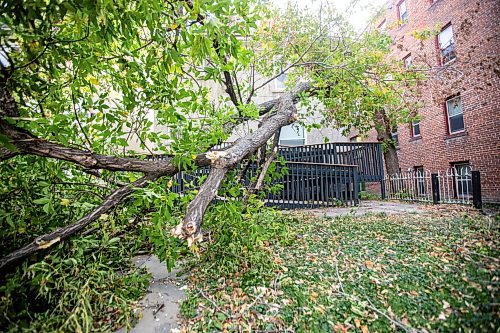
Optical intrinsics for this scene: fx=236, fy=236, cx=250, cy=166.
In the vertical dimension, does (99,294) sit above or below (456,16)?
below

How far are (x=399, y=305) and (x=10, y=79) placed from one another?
11.5 feet

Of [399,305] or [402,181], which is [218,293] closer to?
[399,305]

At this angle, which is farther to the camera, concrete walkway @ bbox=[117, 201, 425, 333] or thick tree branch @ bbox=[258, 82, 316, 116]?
thick tree branch @ bbox=[258, 82, 316, 116]

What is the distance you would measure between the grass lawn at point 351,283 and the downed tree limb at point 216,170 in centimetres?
71

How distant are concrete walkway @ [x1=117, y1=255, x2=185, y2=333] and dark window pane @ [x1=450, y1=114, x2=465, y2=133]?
10.7 metres

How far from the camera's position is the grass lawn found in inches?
69.9

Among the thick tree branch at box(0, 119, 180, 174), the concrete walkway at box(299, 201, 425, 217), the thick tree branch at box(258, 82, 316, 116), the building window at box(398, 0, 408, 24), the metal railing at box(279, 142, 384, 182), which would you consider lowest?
the concrete walkway at box(299, 201, 425, 217)

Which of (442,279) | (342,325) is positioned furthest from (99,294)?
(442,279)

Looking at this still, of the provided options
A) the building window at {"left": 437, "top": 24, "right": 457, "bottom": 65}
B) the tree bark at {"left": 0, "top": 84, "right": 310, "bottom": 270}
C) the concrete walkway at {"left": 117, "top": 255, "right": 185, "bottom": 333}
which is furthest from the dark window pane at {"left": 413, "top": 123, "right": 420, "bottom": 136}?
the concrete walkway at {"left": 117, "top": 255, "right": 185, "bottom": 333}

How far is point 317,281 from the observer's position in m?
2.39

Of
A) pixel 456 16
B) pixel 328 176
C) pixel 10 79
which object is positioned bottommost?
pixel 328 176

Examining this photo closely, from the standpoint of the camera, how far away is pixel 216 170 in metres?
2.67

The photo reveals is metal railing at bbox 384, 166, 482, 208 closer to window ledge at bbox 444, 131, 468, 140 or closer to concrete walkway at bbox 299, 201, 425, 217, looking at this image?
concrete walkway at bbox 299, 201, 425, 217

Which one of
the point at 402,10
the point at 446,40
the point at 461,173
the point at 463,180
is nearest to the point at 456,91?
the point at 463,180
